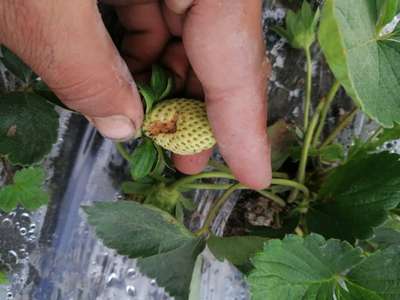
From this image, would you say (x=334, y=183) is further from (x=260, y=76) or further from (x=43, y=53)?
(x=43, y=53)

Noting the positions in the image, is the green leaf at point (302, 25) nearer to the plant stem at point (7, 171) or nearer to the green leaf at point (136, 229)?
the green leaf at point (136, 229)

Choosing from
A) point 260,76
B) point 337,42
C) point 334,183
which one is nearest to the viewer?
point 337,42

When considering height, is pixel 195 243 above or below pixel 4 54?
below

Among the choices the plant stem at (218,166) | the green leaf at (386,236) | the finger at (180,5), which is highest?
the finger at (180,5)

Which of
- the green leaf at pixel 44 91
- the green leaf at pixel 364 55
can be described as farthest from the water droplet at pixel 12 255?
the green leaf at pixel 364 55

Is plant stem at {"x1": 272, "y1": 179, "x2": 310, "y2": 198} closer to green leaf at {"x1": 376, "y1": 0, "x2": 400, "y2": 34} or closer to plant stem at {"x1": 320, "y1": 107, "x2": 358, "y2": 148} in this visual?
plant stem at {"x1": 320, "y1": 107, "x2": 358, "y2": 148}

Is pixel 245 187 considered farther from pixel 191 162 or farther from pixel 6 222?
pixel 6 222

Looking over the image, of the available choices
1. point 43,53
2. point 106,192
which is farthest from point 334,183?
point 43,53

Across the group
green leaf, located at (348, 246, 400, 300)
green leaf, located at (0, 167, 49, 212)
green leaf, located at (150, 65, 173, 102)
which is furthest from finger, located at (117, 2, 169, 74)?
green leaf, located at (348, 246, 400, 300)
